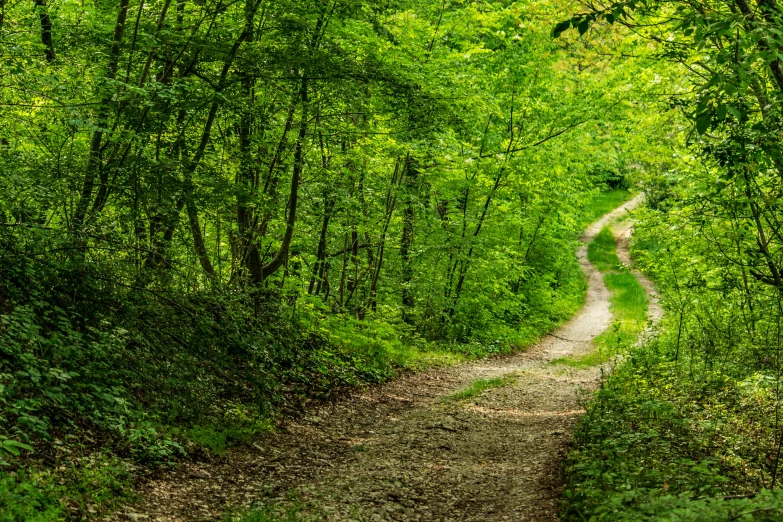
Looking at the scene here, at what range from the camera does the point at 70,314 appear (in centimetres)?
699

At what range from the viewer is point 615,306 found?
88.0ft

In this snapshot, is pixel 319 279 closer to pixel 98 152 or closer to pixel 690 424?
pixel 98 152

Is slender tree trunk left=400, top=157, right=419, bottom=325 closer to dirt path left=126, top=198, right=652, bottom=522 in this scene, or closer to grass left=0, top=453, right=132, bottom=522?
dirt path left=126, top=198, right=652, bottom=522

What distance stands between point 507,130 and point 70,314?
1397 centimetres

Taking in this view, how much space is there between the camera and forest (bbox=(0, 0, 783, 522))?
5.91 meters

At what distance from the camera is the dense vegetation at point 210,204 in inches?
253

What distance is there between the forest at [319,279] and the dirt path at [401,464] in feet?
0.17

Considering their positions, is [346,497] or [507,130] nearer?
[346,497]

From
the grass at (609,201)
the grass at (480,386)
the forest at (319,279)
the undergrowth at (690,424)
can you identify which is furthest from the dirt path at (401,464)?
the grass at (609,201)

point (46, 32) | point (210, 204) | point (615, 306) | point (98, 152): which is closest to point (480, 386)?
point (210, 204)

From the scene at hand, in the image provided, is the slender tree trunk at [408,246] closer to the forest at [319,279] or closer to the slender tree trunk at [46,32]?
the forest at [319,279]

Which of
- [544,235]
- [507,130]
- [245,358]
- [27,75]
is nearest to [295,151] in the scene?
[245,358]

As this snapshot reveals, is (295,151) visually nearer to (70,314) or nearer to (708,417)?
(70,314)

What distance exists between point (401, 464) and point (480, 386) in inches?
205
